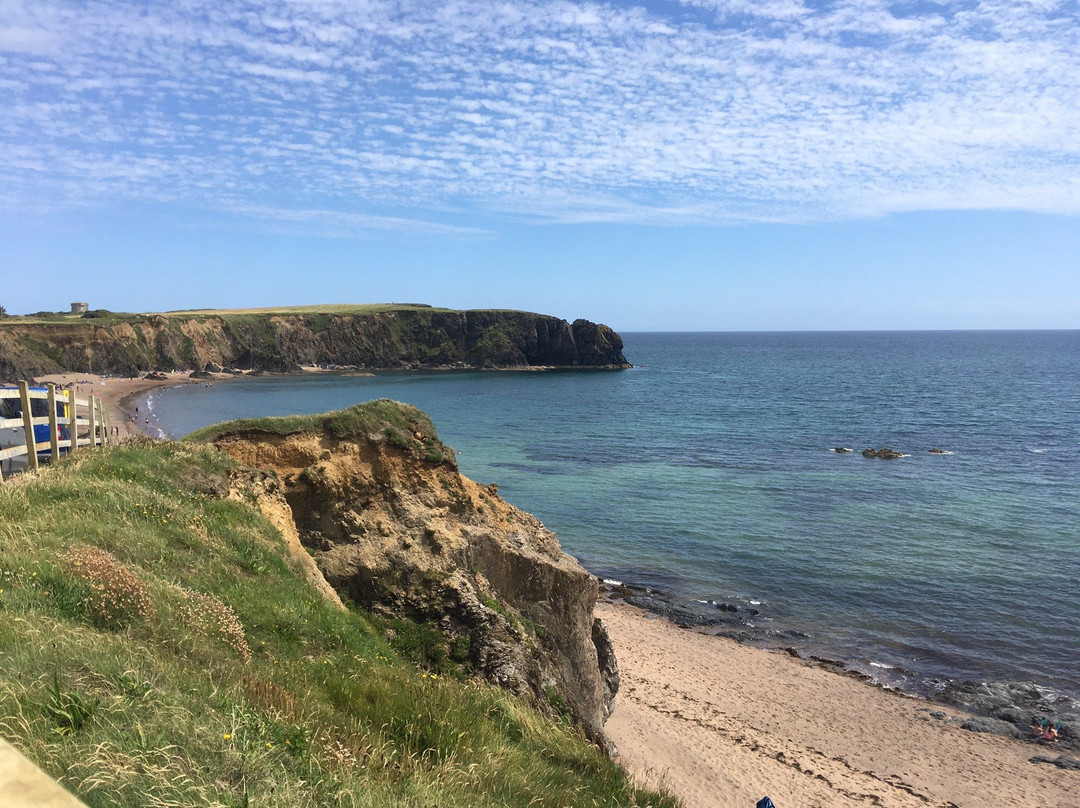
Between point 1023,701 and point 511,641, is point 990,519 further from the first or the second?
point 511,641

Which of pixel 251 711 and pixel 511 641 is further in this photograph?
pixel 511 641

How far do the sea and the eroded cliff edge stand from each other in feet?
43.9

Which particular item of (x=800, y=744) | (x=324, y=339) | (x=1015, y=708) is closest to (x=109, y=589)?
(x=800, y=744)

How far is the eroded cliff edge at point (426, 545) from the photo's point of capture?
1435 cm

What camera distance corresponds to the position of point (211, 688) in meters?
6.39

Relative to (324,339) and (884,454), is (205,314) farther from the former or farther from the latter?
(884,454)

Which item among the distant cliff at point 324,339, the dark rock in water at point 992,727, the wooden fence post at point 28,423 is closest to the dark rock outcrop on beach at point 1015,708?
the dark rock in water at point 992,727

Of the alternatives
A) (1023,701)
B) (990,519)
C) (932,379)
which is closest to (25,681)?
(1023,701)

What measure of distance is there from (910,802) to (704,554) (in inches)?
714

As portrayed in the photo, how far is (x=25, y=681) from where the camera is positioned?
17.6ft

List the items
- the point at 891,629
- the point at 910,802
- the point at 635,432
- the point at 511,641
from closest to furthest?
the point at 511,641, the point at 910,802, the point at 891,629, the point at 635,432

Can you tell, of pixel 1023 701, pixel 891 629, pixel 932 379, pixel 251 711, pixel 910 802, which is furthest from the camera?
pixel 932 379

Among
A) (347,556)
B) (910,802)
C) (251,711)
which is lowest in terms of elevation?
(910,802)

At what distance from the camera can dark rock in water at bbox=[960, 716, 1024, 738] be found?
69.3 ft
